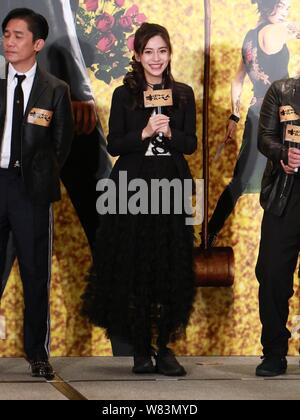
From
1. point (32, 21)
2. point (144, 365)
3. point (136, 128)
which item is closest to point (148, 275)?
point (144, 365)

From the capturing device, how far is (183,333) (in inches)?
200

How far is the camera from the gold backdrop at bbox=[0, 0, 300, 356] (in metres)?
5.65

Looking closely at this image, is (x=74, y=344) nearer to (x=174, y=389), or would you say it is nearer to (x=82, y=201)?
(x=82, y=201)

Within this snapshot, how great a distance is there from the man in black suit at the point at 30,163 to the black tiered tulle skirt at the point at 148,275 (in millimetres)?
332

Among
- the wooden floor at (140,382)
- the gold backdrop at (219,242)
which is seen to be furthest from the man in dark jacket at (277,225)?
the gold backdrop at (219,242)

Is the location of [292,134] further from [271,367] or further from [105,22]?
[105,22]

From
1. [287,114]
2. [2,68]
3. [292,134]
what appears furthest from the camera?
[2,68]

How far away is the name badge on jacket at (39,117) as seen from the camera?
4.91 meters

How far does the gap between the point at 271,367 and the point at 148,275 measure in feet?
2.47

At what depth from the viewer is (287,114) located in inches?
196

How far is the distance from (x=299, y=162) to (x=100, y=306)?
121cm

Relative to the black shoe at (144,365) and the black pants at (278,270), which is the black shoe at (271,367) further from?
the black shoe at (144,365)

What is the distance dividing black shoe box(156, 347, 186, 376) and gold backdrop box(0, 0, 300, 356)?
680mm

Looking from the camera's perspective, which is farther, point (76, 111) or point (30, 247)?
point (76, 111)
